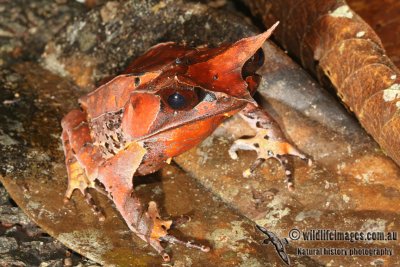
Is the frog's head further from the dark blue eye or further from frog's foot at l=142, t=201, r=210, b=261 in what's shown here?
frog's foot at l=142, t=201, r=210, b=261

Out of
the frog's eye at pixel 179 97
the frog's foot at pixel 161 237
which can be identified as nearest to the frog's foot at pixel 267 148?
the frog's foot at pixel 161 237

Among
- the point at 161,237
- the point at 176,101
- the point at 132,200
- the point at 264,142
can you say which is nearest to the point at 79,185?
the point at 132,200

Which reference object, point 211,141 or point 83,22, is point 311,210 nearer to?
point 211,141

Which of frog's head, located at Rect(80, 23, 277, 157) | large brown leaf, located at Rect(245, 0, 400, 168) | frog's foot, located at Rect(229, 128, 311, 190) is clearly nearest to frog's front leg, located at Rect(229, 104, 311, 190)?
frog's foot, located at Rect(229, 128, 311, 190)

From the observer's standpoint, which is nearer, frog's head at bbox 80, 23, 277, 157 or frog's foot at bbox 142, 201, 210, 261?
frog's head at bbox 80, 23, 277, 157

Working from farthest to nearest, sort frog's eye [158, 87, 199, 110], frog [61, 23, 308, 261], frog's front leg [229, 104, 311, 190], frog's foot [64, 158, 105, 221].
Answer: frog's front leg [229, 104, 311, 190], frog's foot [64, 158, 105, 221], frog [61, 23, 308, 261], frog's eye [158, 87, 199, 110]

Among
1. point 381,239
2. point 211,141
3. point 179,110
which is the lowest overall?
point 381,239

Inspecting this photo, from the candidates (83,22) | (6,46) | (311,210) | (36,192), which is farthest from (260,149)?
(6,46)
